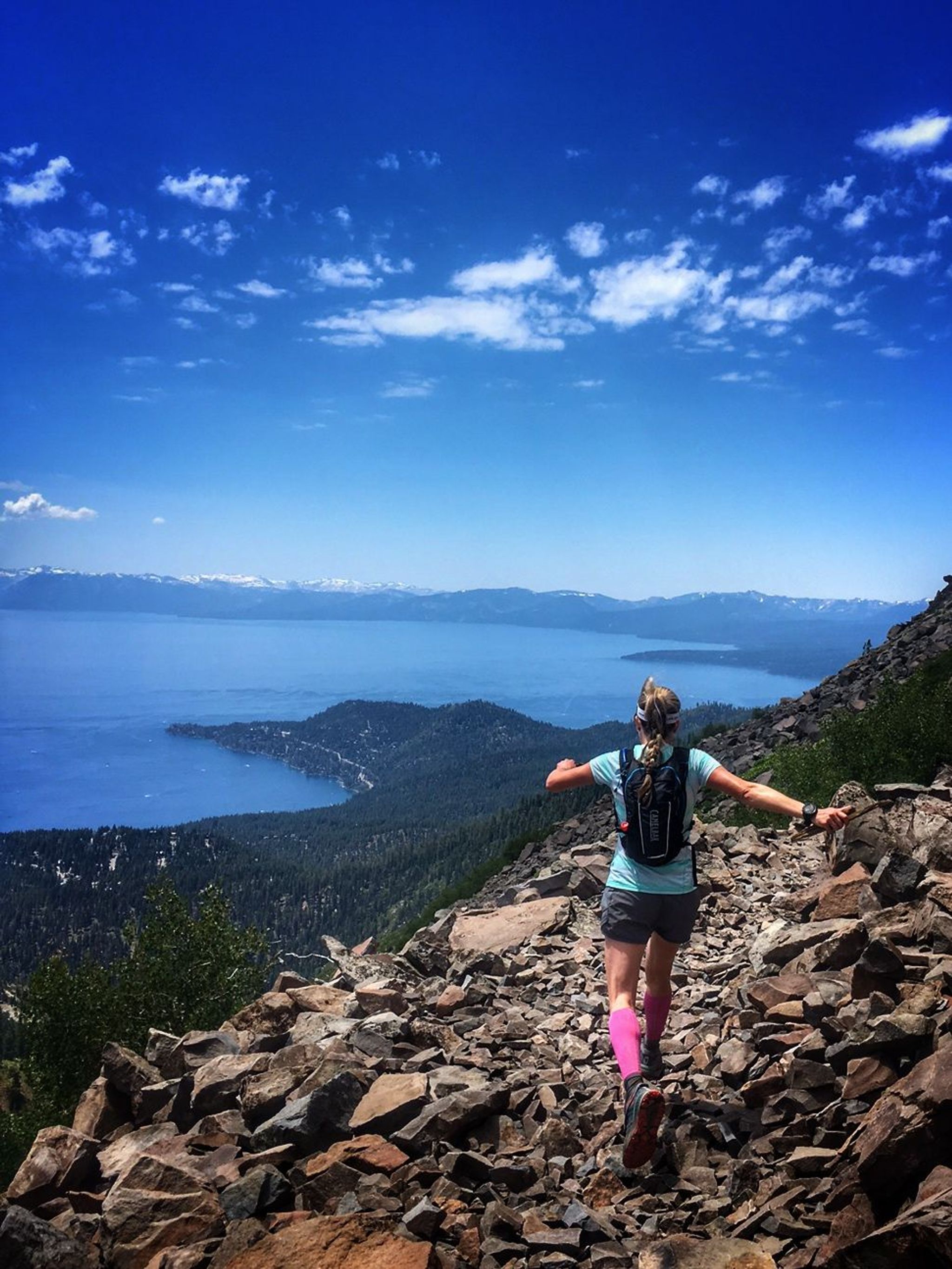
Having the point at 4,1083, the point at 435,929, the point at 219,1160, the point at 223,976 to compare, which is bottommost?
the point at 4,1083

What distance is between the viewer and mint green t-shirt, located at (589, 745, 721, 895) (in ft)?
20.5

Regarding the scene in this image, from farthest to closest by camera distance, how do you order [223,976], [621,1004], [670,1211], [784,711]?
[784,711] < [223,976] < [621,1004] < [670,1211]

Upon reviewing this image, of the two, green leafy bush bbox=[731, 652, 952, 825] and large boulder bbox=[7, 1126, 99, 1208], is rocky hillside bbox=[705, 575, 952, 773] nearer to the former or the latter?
green leafy bush bbox=[731, 652, 952, 825]

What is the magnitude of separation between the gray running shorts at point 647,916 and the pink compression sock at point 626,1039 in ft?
1.84

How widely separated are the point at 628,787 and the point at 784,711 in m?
48.7

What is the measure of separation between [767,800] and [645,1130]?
2599 mm

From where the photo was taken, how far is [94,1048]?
27.4m

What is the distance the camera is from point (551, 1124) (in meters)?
6.35

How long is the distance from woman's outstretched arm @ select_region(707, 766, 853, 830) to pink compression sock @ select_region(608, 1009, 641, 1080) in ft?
6.42

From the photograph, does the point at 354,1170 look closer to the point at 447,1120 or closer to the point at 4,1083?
the point at 447,1120

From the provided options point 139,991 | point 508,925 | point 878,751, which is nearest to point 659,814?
point 508,925

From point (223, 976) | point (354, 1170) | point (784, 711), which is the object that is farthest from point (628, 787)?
point (784, 711)

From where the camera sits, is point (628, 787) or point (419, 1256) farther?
point (628, 787)

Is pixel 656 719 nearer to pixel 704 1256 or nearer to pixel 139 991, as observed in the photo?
pixel 704 1256
